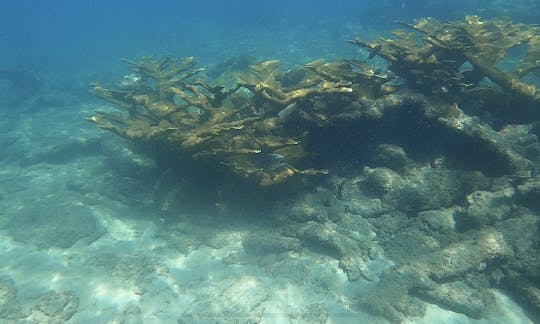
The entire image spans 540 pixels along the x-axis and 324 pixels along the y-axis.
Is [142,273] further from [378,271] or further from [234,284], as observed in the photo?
[378,271]

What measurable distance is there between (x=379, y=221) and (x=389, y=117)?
6.76 ft

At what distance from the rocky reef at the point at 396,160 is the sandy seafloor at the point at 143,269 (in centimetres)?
45

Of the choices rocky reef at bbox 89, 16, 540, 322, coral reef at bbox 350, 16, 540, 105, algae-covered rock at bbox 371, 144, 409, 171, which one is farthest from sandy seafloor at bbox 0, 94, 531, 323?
coral reef at bbox 350, 16, 540, 105

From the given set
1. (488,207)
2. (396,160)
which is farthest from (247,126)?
(488,207)

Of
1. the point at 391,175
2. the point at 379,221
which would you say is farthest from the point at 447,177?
the point at 379,221

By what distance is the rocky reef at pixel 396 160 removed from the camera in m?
6.18

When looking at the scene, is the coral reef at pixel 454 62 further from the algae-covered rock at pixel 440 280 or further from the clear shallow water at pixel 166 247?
the algae-covered rock at pixel 440 280

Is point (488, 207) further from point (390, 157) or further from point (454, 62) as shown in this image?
point (454, 62)

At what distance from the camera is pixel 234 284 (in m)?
6.56

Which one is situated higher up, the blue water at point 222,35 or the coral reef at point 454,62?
the coral reef at point 454,62

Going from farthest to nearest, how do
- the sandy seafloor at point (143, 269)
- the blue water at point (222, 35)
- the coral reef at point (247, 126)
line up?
1. the blue water at point (222, 35)
2. the coral reef at point (247, 126)
3. the sandy seafloor at point (143, 269)

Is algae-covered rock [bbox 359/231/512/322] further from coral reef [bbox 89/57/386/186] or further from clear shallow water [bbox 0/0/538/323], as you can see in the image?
coral reef [bbox 89/57/386/186]

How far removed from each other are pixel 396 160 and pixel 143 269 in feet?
17.6

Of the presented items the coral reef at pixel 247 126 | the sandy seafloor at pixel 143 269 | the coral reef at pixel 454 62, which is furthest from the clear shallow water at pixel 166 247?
the coral reef at pixel 454 62
